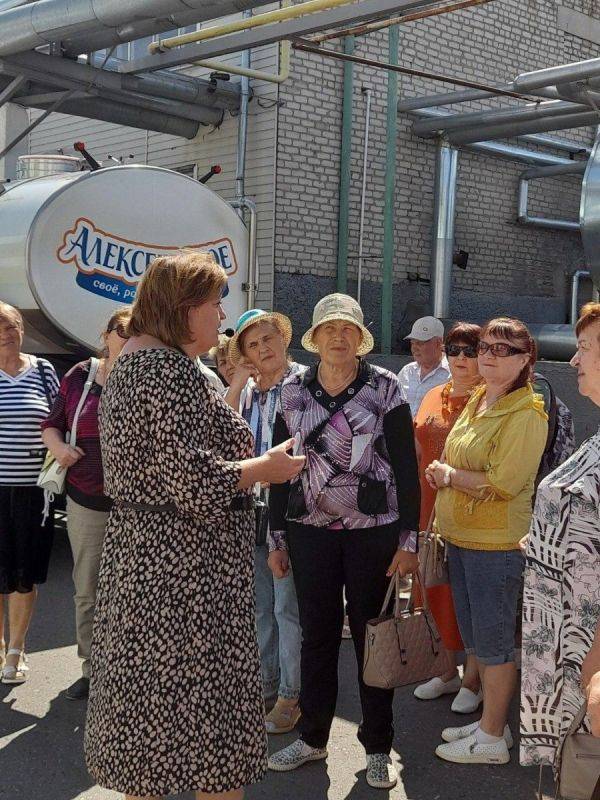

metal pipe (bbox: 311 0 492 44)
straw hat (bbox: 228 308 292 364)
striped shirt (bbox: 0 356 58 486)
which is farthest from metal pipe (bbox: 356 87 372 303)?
straw hat (bbox: 228 308 292 364)

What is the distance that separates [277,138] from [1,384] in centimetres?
670

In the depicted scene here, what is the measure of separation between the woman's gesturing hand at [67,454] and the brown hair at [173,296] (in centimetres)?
179

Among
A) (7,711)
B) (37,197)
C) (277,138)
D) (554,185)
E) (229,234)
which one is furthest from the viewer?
(554,185)

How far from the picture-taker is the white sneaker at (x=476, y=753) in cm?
366

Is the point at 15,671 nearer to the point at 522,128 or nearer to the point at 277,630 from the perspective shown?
the point at 277,630

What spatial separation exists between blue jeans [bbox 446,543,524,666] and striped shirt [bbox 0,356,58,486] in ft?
7.08

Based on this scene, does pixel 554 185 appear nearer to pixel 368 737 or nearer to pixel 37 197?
pixel 37 197

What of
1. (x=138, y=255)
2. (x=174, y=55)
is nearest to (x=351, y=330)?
(x=138, y=255)

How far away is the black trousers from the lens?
11.5ft

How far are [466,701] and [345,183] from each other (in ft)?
25.5

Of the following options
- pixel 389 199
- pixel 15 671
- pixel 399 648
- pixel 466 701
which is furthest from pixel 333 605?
pixel 389 199

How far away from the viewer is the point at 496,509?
3686 millimetres

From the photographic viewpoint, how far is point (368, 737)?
355 centimetres

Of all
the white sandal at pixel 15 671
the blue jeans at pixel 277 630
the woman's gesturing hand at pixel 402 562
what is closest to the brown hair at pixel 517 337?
the woman's gesturing hand at pixel 402 562
